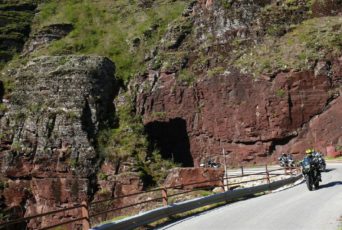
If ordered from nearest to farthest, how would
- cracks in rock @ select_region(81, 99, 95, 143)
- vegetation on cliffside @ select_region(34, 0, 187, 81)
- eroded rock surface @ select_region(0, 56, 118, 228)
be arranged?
eroded rock surface @ select_region(0, 56, 118, 228) → cracks in rock @ select_region(81, 99, 95, 143) → vegetation on cliffside @ select_region(34, 0, 187, 81)

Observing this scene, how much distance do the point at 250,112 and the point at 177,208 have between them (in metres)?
29.8

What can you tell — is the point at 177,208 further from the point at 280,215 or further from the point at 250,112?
the point at 250,112

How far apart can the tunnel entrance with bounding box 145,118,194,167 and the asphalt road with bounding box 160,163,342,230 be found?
28047 millimetres

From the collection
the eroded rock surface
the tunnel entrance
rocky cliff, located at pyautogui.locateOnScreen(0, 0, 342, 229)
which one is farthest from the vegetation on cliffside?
the eroded rock surface

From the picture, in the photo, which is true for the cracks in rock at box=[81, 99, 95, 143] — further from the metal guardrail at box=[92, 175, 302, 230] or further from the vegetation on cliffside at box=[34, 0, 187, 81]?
the metal guardrail at box=[92, 175, 302, 230]

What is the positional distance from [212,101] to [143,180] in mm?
13642

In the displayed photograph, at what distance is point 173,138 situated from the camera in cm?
4794

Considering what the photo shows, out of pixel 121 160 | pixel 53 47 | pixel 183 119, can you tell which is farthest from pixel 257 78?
pixel 53 47

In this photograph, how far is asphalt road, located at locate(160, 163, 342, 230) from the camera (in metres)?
12.4

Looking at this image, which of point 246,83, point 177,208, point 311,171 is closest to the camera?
point 177,208

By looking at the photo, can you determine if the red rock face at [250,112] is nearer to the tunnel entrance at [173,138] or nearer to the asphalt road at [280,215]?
the tunnel entrance at [173,138]

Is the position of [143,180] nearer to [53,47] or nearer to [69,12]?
[53,47]

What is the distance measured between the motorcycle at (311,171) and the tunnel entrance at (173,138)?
26836mm

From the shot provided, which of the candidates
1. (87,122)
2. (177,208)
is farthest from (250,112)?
(177,208)
